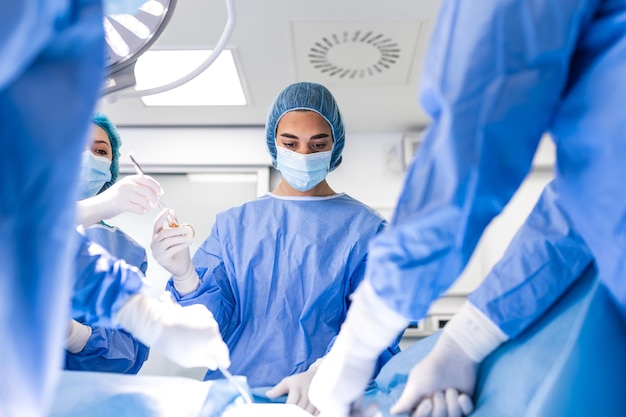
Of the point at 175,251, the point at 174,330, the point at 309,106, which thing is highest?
the point at 309,106

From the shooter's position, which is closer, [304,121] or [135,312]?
[135,312]

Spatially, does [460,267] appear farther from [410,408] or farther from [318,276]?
[318,276]

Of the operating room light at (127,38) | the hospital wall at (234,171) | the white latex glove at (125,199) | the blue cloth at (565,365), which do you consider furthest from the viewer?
the hospital wall at (234,171)

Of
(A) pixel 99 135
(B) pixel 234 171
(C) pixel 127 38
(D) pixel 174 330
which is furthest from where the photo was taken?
(B) pixel 234 171

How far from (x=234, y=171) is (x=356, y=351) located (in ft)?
7.66

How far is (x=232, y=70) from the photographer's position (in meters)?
2.57

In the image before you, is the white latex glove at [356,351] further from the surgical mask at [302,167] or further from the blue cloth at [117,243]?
the blue cloth at [117,243]

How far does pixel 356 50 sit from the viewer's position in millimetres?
2340

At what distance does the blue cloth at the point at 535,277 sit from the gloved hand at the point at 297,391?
19.2 inches

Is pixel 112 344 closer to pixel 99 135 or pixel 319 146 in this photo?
pixel 99 135

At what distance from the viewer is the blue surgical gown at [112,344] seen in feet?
5.12

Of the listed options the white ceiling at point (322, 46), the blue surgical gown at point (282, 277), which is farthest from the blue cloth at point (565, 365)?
the white ceiling at point (322, 46)

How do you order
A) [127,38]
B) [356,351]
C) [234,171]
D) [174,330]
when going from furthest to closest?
[234,171], [127,38], [174,330], [356,351]

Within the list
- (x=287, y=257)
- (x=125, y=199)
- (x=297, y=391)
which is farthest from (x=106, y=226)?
(x=297, y=391)
